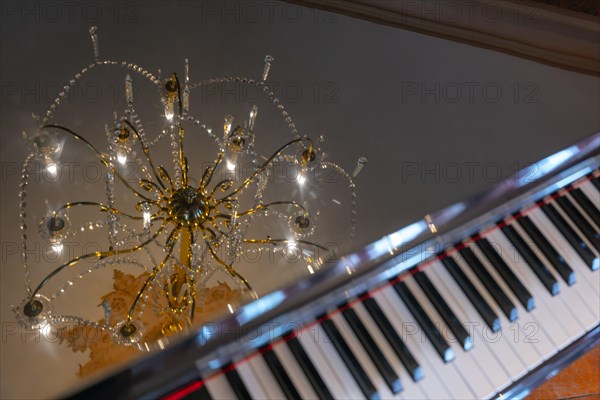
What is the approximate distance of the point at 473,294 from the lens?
1.44 metres

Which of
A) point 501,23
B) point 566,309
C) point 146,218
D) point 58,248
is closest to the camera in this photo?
point 146,218

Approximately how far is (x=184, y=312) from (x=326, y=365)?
32cm

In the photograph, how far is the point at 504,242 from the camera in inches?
61.4

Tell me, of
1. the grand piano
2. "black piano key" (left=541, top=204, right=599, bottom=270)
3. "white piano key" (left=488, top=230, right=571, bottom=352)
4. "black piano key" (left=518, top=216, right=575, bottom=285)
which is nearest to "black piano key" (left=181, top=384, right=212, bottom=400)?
the grand piano

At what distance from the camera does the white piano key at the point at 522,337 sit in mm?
1399

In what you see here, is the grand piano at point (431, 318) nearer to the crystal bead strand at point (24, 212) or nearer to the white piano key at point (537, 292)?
the white piano key at point (537, 292)

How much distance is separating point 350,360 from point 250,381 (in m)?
0.22

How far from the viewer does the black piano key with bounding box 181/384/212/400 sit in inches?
45.2

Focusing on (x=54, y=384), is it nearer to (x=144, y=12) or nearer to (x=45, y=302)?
(x=45, y=302)

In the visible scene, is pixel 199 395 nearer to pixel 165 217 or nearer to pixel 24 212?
pixel 165 217

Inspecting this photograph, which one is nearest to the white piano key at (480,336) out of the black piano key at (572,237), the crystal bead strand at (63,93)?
the black piano key at (572,237)

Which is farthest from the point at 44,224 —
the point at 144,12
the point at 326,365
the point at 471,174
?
the point at 471,174

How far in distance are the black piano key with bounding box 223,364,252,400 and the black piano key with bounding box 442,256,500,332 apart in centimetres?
58

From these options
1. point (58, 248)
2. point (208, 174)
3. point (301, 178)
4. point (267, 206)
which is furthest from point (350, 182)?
point (58, 248)
